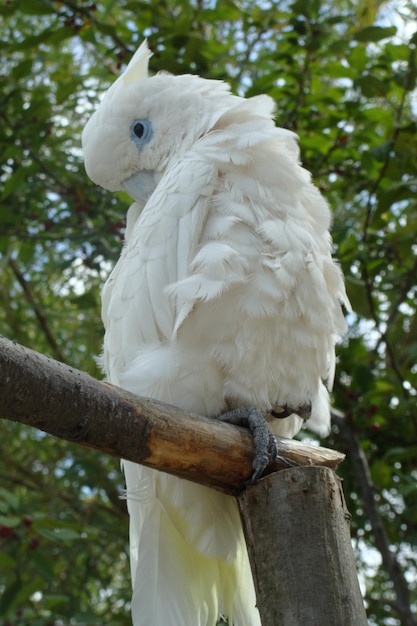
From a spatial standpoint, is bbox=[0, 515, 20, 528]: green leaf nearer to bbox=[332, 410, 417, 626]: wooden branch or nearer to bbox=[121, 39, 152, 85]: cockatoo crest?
bbox=[332, 410, 417, 626]: wooden branch

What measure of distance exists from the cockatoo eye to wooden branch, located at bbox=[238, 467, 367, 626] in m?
1.45

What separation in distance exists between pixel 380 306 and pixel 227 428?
249 cm

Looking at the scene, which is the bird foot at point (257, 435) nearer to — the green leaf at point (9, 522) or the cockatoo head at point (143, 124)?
the cockatoo head at point (143, 124)

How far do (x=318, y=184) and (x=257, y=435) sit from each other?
7.30 feet

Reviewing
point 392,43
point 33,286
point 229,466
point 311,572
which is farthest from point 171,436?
point 33,286

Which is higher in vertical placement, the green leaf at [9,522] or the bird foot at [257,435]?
the bird foot at [257,435]

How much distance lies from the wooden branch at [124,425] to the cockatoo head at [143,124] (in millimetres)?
1214

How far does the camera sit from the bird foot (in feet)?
6.06

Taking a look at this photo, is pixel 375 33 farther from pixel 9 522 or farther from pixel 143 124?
pixel 9 522

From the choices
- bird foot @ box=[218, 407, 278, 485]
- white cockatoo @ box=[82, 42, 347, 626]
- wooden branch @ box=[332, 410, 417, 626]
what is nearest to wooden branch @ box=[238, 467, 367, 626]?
bird foot @ box=[218, 407, 278, 485]

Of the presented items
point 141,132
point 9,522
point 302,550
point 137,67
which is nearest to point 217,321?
point 302,550

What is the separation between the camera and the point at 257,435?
6.29ft

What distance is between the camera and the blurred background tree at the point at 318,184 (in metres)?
3.34

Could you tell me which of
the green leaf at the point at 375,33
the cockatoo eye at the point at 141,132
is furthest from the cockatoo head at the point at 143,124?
the green leaf at the point at 375,33
